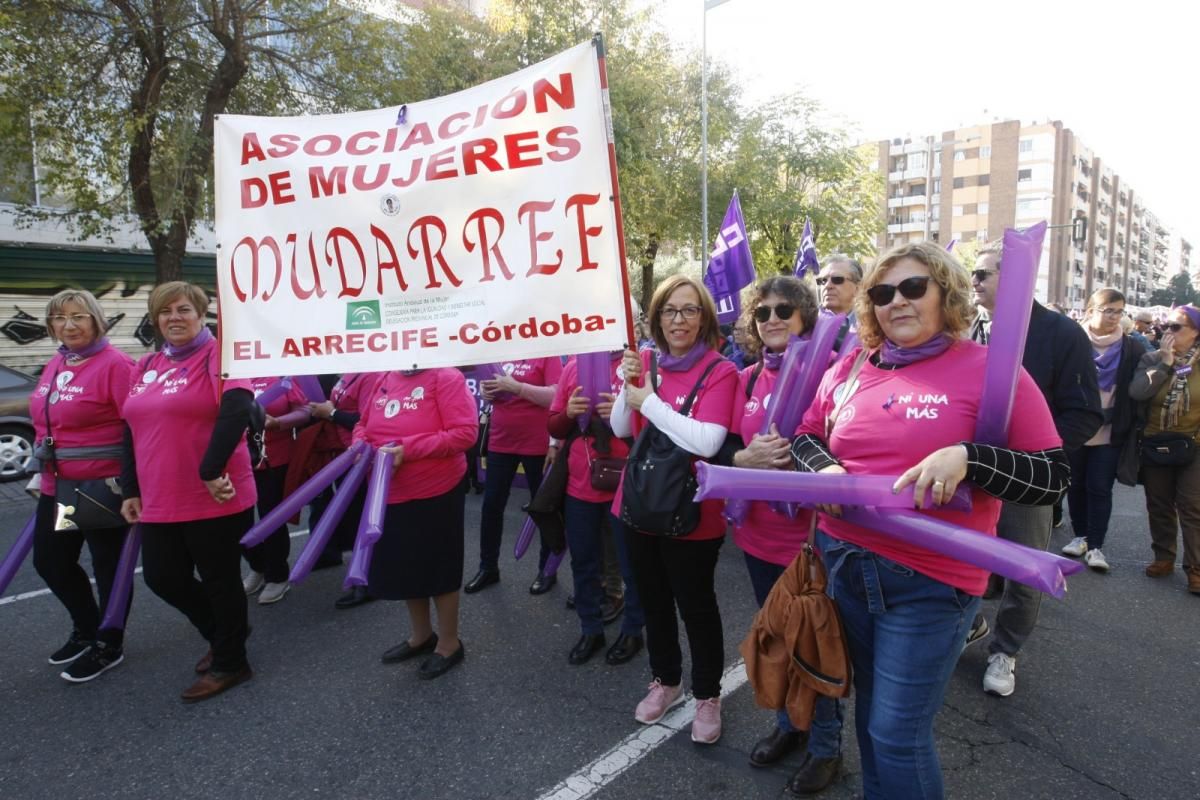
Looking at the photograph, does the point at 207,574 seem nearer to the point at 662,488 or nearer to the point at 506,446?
the point at 506,446

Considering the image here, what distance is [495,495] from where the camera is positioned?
16.0ft

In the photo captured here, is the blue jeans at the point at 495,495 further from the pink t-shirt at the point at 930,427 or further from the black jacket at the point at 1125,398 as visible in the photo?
the black jacket at the point at 1125,398

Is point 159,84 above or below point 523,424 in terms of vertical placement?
above

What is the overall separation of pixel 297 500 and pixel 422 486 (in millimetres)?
551

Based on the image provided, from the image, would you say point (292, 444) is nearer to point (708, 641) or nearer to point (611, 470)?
point (611, 470)

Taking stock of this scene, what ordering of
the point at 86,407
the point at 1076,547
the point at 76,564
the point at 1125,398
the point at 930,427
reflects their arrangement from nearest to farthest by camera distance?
the point at 930,427 < the point at 86,407 < the point at 76,564 < the point at 1125,398 < the point at 1076,547

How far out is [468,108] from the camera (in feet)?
9.36

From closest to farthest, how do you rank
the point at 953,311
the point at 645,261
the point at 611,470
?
the point at 953,311, the point at 611,470, the point at 645,261

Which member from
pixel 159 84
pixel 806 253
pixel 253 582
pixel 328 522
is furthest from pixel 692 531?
pixel 159 84

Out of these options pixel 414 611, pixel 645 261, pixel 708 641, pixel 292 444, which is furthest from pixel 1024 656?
pixel 645 261

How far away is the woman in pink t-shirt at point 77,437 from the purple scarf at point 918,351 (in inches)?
132

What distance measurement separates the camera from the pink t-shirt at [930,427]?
73.5 inches

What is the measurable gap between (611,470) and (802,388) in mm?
1130

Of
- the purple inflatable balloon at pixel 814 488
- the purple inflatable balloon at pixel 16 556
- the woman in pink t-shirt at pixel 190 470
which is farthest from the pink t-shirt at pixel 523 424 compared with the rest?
the purple inflatable balloon at pixel 814 488
